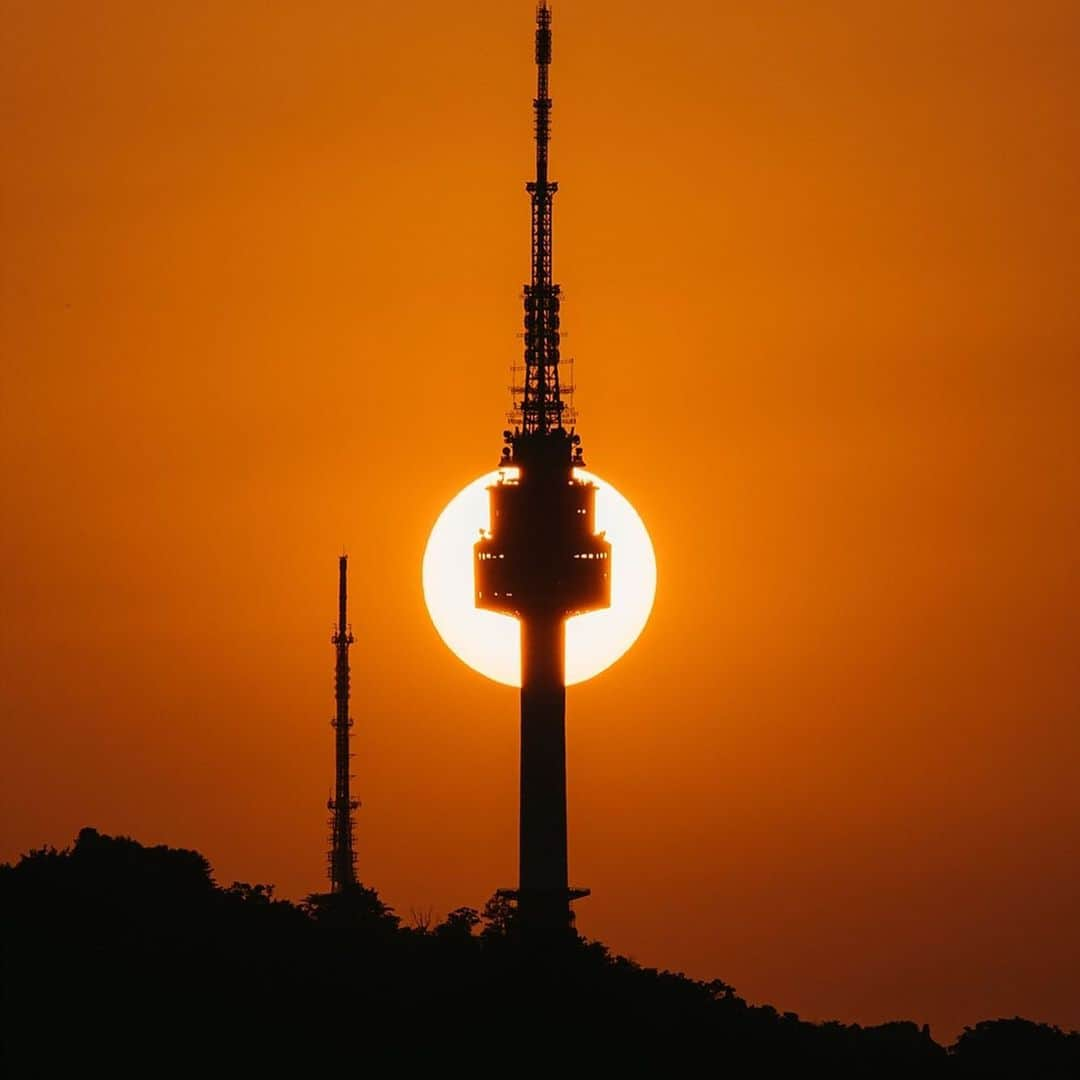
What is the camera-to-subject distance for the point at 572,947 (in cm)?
16862

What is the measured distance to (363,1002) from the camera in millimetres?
148875

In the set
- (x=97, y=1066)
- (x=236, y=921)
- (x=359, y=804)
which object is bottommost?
(x=97, y=1066)

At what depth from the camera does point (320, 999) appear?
149m

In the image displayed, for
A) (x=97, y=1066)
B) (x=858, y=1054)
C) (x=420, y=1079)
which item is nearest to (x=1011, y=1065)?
(x=858, y=1054)

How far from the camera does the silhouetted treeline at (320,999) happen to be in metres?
142

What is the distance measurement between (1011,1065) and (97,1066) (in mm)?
54183

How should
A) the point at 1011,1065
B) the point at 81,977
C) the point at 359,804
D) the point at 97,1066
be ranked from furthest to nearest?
the point at 359,804
the point at 1011,1065
the point at 81,977
the point at 97,1066

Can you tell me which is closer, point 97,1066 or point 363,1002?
point 97,1066

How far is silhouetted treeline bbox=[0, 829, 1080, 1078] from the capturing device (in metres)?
142

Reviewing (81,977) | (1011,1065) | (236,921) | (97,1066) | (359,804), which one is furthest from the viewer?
(359,804)

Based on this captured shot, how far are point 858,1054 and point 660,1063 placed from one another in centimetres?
1373

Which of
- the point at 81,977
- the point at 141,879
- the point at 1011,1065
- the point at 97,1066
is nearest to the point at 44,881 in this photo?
the point at 141,879

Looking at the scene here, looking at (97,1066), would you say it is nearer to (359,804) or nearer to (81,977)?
(81,977)

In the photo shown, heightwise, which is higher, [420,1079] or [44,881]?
[44,881]
